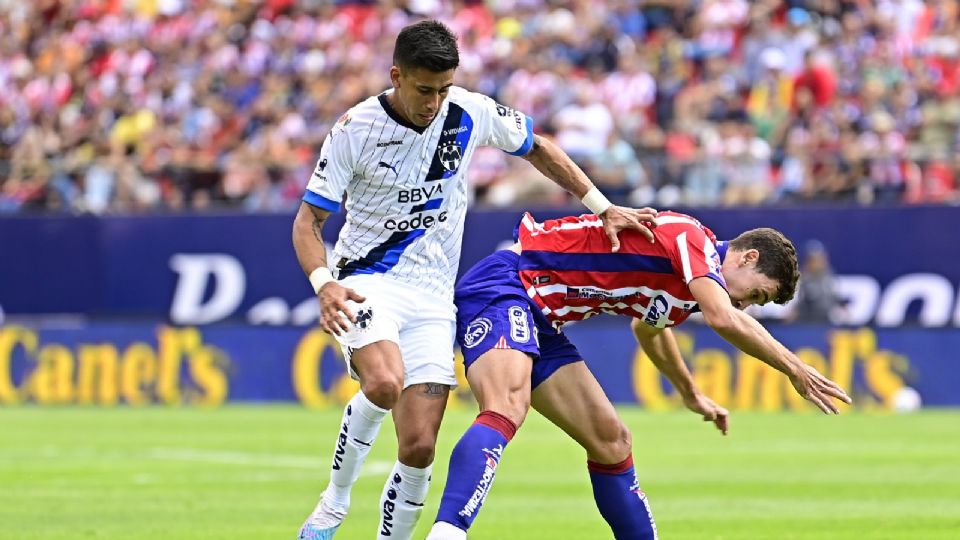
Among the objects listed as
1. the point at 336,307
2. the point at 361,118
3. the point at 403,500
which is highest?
the point at 361,118

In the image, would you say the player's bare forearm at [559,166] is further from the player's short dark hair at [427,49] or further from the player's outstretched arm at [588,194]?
the player's short dark hair at [427,49]

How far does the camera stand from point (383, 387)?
8.38m

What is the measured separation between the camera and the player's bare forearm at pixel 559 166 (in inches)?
360

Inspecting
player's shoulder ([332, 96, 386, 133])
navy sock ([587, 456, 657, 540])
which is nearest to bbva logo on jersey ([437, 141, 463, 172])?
player's shoulder ([332, 96, 386, 133])

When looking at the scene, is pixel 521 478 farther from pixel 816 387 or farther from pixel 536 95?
pixel 536 95

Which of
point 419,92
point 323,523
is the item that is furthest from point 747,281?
point 323,523

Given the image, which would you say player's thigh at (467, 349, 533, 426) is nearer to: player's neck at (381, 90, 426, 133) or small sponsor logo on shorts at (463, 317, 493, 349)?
small sponsor logo on shorts at (463, 317, 493, 349)

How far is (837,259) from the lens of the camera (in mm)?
23625

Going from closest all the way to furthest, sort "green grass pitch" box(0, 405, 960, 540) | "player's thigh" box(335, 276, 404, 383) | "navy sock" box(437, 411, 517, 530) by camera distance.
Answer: "navy sock" box(437, 411, 517, 530)
"player's thigh" box(335, 276, 404, 383)
"green grass pitch" box(0, 405, 960, 540)

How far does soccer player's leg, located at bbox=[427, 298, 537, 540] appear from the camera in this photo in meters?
7.77

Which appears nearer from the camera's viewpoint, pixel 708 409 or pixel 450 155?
pixel 450 155

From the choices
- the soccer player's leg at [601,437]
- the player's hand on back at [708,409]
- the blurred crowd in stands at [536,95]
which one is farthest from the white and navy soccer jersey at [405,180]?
the blurred crowd in stands at [536,95]

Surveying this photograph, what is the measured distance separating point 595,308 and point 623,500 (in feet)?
3.18

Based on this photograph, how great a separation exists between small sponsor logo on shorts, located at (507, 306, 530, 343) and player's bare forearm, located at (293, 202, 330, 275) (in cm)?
95
